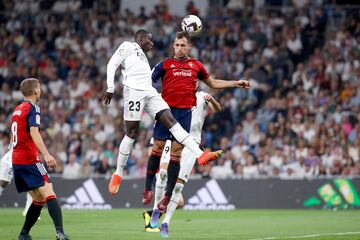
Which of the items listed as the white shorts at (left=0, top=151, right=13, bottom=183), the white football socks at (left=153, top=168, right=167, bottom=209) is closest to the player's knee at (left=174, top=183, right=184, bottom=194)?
the white football socks at (left=153, top=168, right=167, bottom=209)

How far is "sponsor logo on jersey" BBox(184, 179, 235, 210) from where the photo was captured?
24.6m

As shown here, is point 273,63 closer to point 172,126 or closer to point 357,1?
point 357,1

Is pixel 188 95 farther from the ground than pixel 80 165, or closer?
farther from the ground

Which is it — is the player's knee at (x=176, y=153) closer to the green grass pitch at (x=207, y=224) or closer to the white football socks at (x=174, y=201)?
the white football socks at (x=174, y=201)

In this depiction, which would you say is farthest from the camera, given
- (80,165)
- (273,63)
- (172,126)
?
Answer: (273,63)

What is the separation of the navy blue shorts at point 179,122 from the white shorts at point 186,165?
0.94 meters

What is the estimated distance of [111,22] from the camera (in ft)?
103

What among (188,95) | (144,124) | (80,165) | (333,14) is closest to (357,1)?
(333,14)

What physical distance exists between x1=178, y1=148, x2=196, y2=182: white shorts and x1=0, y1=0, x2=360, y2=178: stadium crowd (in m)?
8.43

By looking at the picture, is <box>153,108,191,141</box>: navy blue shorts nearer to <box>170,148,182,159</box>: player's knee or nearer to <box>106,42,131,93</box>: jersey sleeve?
<box>170,148,182,159</box>: player's knee

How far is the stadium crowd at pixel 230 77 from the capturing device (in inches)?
1027

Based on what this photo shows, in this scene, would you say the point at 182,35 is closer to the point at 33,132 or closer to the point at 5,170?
the point at 33,132

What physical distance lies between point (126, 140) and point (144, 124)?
1266cm

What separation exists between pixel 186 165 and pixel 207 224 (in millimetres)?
1917
